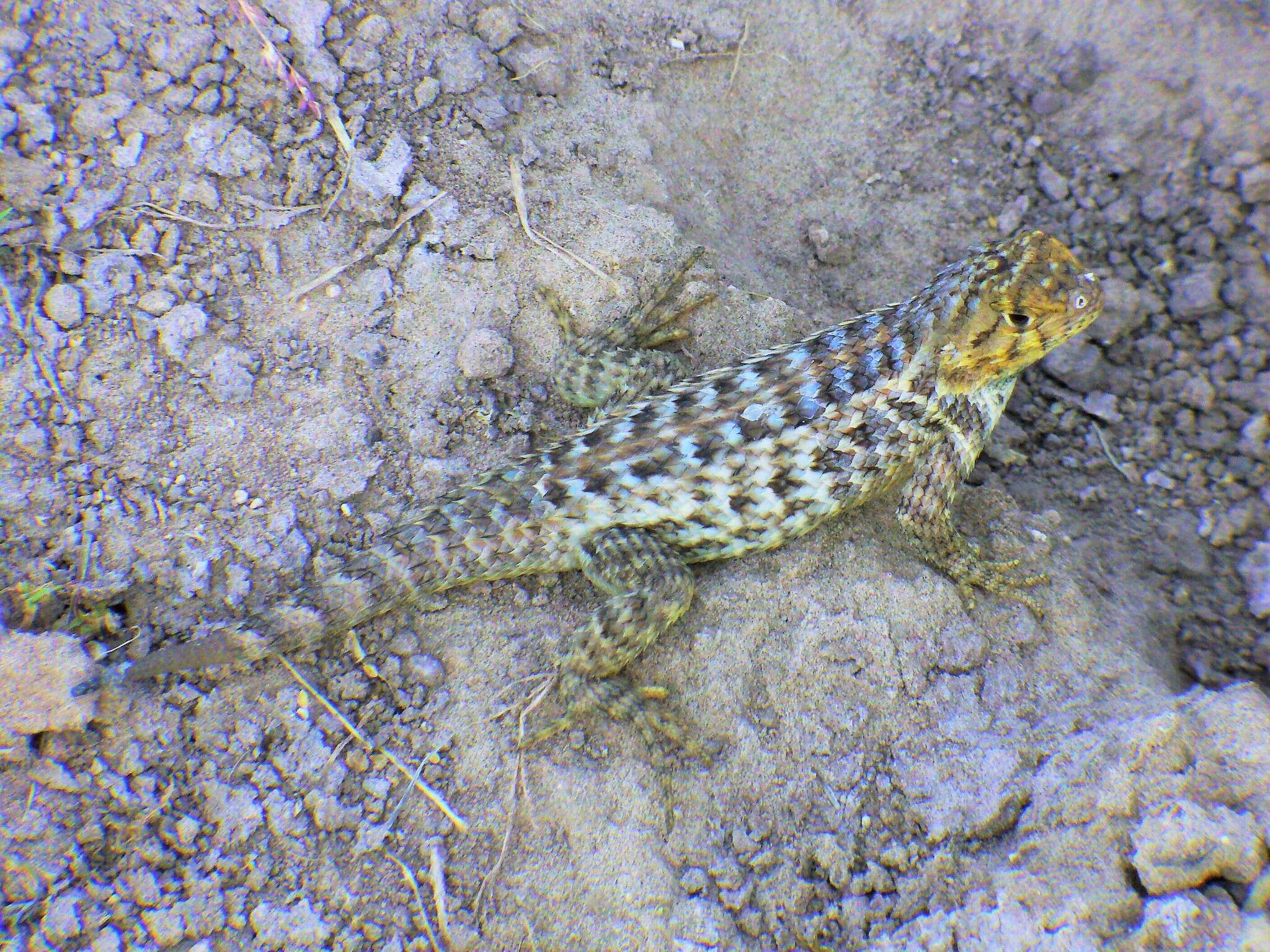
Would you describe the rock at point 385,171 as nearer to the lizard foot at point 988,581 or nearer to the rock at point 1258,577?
the lizard foot at point 988,581

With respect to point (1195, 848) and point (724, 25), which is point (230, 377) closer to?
point (724, 25)

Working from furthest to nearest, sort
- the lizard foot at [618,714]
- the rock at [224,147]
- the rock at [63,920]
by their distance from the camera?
the rock at [224,147] → the lizard foot at [618,714] → the rock at [63,920]

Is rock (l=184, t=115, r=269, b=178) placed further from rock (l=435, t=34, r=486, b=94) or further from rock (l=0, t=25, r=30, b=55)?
rock (l=435, t=34, r=486, b=94)

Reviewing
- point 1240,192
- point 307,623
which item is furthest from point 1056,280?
point 307,623

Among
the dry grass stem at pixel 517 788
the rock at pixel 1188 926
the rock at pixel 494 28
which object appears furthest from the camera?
the rock at pixel 494 28

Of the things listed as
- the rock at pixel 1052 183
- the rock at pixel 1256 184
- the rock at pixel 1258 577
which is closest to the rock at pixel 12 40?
the rock at pixel 1052 183

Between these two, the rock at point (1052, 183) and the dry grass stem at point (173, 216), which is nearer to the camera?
the dry grass stem at point (173, 216)

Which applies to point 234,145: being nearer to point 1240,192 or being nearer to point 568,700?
point 568,700
